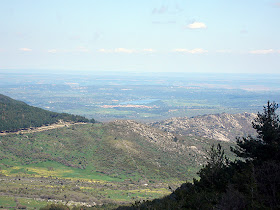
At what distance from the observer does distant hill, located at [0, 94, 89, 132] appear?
Result: 91.3 meters

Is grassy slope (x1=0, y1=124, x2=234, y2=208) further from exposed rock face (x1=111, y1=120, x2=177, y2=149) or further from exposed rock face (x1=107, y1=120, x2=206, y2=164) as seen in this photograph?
exposed rock face (x1=111, y1=120, x2=177, y2=149)

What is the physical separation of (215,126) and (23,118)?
87487mm

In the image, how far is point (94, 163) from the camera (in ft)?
259

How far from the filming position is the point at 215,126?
144750mm

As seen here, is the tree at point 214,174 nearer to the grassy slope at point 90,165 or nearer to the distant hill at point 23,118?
the grassy slope at point 90,165

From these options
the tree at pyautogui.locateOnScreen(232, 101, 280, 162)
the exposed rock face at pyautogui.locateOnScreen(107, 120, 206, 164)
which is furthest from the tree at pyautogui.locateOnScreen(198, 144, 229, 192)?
the exposed rock face at pyautogui.locateOnScreen(107, 120, 206, 164)

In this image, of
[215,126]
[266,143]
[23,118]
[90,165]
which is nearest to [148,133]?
[90,165]

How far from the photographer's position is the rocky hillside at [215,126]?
5369 inches

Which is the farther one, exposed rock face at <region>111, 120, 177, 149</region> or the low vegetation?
exposed rock face at <region>111, 120, 177, 149</region>

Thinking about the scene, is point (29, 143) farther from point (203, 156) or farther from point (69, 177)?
point (203, 156)

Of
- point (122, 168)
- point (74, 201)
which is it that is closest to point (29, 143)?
point (122, 168)

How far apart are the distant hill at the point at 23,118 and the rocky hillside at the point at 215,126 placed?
48128 mm

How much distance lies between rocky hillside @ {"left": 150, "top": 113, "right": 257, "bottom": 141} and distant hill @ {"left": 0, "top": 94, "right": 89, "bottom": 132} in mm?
48128

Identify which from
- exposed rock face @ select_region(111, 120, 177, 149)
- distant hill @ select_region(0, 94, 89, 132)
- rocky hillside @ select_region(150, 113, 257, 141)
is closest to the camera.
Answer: distant hill @ select_region(0, 94, 89, 132)
